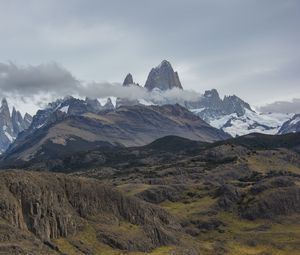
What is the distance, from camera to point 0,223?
18788cm

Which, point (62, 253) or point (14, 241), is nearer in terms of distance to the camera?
point (14, 241)

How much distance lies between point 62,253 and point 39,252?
58.7 ft

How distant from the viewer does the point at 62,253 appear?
192m

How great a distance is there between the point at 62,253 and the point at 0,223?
2121 centimetres

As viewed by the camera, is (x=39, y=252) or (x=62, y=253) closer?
(x=39, y=252)

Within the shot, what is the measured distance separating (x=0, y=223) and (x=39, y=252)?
1982cm

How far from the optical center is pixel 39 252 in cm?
17538

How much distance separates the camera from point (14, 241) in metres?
180

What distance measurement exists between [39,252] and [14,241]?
9.43 meters
